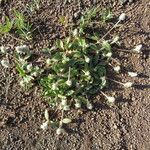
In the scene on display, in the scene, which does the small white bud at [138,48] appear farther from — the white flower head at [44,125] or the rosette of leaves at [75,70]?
the white flower head at [44,125]

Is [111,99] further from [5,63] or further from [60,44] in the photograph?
[5,63]

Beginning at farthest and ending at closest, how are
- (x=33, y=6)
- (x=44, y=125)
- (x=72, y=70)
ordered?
(x=33, y=6) → (x=72, y=70) → (x=44, y=125)

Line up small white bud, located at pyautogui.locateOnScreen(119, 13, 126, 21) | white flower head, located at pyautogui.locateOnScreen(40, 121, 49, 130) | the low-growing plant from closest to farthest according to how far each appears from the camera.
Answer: white flower head, located at pyautogui.locateOnScreen(40, 121, 49, 130) < small white bud, located at pyautogui.locateOnScreen(119, 13, 126, 21) < the low-growing plant

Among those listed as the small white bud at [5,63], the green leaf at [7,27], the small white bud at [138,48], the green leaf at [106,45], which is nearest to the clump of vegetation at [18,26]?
the green leaf at [7,27]

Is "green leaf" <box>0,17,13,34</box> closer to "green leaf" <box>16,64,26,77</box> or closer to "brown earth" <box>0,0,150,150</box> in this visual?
"brown earth" <box>0,0,150,150</box>

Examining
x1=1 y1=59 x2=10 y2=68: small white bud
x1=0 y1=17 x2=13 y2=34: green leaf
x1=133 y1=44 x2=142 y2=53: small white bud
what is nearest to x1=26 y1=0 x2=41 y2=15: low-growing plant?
x1=0 y1=17 x2=13 y2=34: green leaf

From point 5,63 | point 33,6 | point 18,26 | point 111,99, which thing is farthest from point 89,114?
point 33,6
